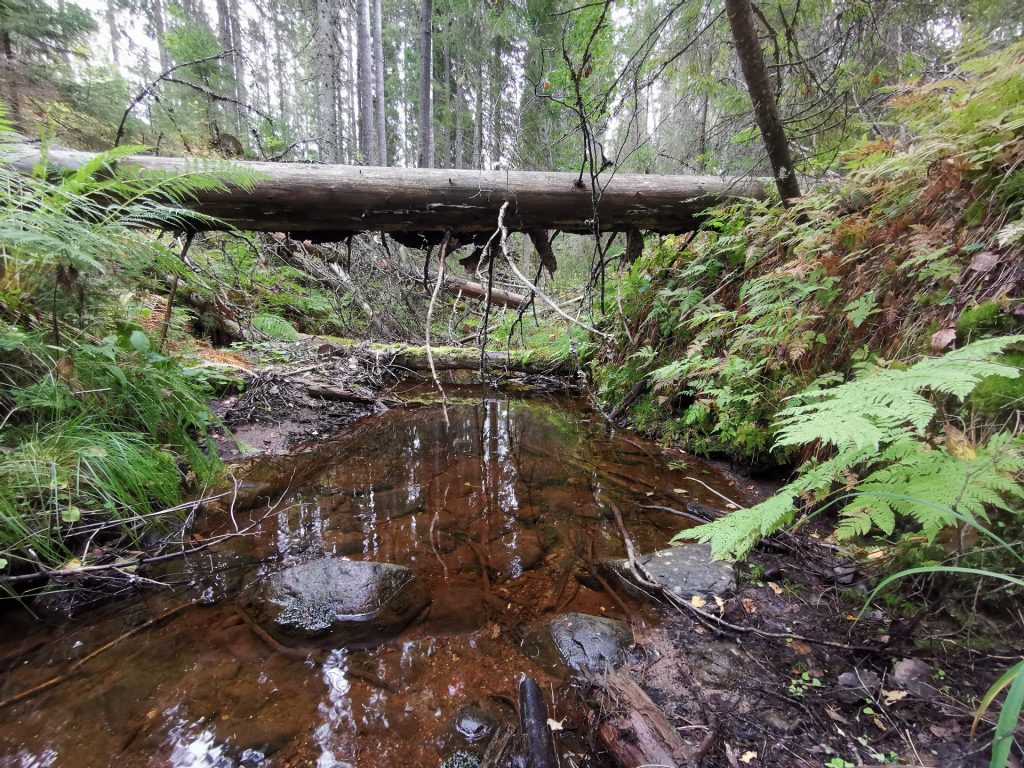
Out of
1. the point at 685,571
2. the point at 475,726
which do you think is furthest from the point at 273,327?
the point at 685,571

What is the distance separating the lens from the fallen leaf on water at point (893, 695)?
1449 millimetres

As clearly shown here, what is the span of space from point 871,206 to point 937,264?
1.06 m

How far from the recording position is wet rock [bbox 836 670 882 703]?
1508 millimetres

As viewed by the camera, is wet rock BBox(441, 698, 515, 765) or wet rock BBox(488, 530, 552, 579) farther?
wet rock BBox(488, 530, 552, 579)

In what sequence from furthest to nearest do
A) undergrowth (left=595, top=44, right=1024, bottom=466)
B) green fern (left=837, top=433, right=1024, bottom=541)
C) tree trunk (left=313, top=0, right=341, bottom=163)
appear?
tree trunk (left=313, top=0, right=341, bottom=163), undergrowth (left=595, top=44, right=1024, bottom=466), green fern (left=837, top=433, right=1024, bottom=541)

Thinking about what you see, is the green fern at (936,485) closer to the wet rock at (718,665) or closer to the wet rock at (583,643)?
the wet rock at (718,665)

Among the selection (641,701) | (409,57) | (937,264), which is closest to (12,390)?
(641,701)

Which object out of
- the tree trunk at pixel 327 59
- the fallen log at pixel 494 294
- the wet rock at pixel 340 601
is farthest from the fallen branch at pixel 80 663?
the tree trunk at pixel 327 59

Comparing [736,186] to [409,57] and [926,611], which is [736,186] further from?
[409,57]

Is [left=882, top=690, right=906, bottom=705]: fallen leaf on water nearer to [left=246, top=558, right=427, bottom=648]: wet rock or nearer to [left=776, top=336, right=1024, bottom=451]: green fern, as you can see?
[left=776, top=336, right=1024, bottom=451]: green fern

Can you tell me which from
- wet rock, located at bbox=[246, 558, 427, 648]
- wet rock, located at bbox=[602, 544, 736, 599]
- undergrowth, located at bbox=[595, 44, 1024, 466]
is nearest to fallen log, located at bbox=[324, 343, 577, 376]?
undergrowth, located at bbox=[595, 44, 1024, 466]

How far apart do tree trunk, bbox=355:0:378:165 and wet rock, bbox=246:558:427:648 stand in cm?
1112

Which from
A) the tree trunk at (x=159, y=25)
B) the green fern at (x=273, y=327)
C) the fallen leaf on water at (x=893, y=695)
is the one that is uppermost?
the tree trunk at (x=159, y=25)

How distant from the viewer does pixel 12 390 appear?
229cm
